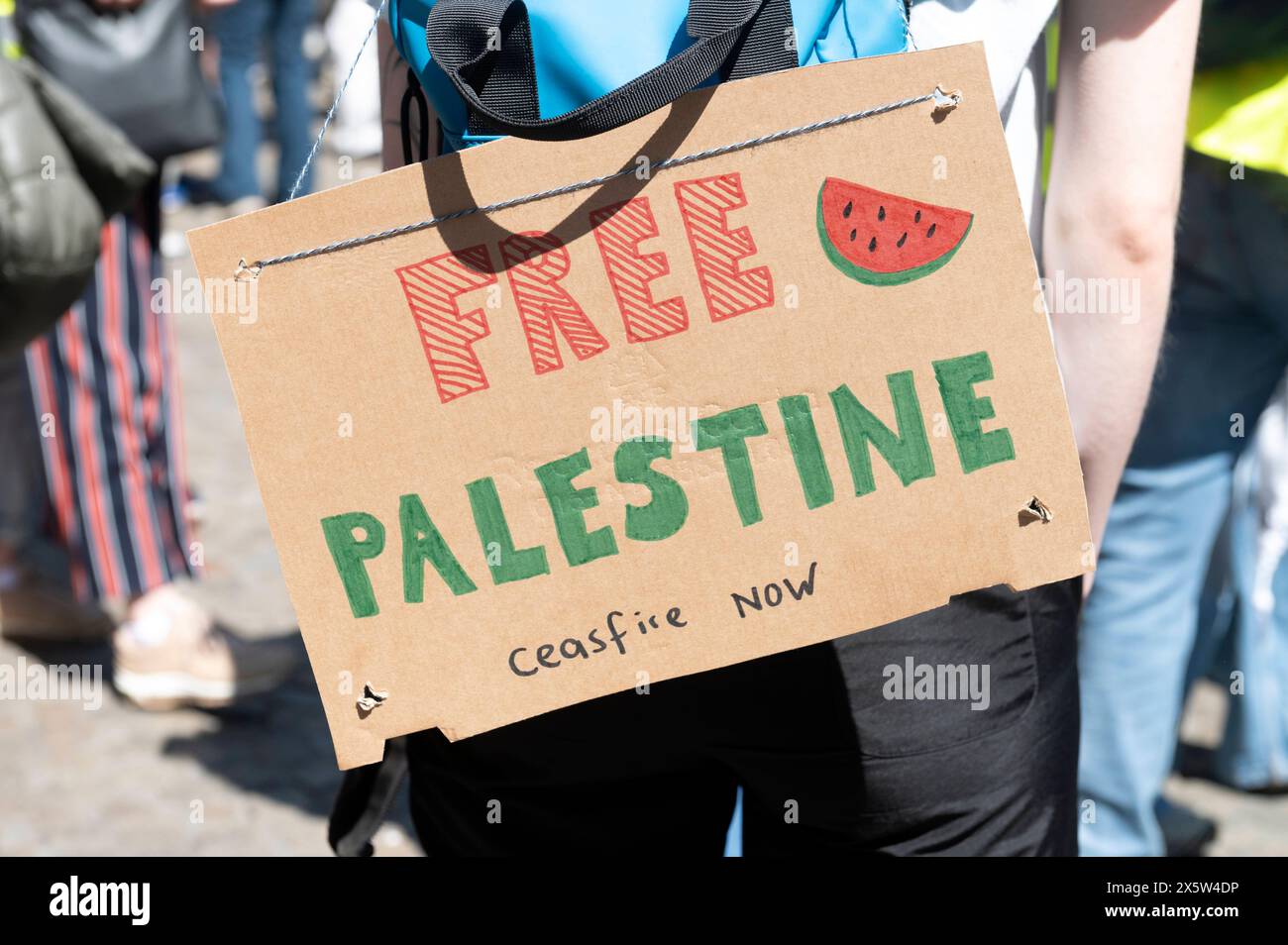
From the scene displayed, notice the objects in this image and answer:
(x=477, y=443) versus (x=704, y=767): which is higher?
(x=477, y=443)

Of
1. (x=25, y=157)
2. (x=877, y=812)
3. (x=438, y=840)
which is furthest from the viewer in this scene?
(x=25, y=157)

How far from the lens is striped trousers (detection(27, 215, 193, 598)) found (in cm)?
313

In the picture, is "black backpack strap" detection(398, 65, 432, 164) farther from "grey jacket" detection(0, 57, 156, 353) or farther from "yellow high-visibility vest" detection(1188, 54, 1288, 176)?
"yellow high-visibility vest" detection(1188, 54, 1288, 176)

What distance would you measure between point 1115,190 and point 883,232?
291 millimetres

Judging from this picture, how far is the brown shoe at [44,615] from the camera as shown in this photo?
11.5ft

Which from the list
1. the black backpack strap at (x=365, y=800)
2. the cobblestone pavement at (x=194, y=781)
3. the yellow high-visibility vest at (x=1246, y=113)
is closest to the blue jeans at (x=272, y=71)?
the cobblestone pavement at (x=194, y=781)

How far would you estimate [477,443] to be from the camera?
1.18 meters

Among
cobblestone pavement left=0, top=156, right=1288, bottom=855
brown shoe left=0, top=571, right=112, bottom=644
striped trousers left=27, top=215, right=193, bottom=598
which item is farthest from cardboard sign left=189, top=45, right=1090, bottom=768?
brown shoe left=0, top=571, right=112, bottom=644

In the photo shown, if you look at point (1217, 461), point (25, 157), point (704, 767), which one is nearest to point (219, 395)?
point (25, 157)

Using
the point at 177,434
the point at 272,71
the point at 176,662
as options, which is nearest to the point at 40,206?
the point at 177,434

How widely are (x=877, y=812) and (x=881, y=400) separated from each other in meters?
0.41

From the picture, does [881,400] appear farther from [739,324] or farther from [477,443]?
[477,443]

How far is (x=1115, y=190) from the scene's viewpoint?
4.28ft
